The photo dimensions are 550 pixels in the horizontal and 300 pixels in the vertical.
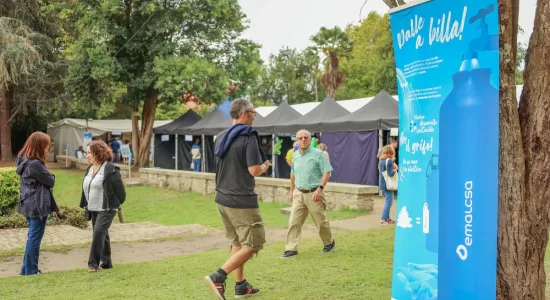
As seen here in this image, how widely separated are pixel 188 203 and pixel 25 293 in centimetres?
1197

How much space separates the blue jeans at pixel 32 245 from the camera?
297 inches

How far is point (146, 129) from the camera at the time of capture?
32094mm

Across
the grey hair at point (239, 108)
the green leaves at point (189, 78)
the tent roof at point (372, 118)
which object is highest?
the green leaves at point (189, 78)

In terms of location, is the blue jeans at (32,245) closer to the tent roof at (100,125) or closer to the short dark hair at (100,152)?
the short dark hair at (100,152)

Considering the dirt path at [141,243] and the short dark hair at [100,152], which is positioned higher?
the short dark hair at [100,152]

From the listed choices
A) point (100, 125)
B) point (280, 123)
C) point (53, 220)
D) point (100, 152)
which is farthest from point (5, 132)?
point (100, 152)

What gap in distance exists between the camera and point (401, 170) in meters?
4.35

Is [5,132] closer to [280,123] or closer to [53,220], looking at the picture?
[280,123]

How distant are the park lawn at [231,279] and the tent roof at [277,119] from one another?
15.0 meters

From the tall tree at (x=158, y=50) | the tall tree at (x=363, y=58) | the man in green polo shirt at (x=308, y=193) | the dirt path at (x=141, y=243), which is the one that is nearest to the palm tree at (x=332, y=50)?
the tall tree at (x=363, y=58)

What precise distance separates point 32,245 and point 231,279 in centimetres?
260

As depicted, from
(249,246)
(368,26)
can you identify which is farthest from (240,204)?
(368,26)

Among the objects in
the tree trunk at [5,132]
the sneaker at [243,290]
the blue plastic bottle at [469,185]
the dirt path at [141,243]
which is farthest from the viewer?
the tree trunk at [5,132]

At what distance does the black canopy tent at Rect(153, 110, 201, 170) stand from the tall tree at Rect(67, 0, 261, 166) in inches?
49.5
